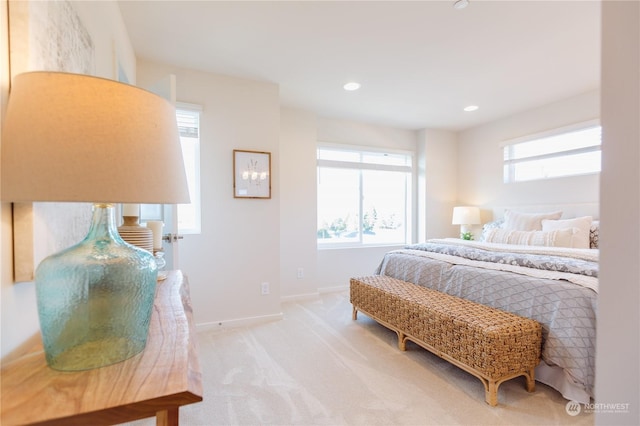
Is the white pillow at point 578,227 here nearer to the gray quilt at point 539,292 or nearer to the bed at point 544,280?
the bed at point 544,280

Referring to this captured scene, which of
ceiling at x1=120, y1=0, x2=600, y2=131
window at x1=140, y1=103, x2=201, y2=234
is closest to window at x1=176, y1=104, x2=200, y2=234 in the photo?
window at x1=140, y1=103, x2=201, y2=234

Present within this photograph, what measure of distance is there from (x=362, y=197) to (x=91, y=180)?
13.3 ft

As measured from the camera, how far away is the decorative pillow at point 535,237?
281 centimetres

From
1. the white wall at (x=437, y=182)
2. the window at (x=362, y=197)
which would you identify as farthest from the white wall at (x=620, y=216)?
the white wall at (x=437, y=182)

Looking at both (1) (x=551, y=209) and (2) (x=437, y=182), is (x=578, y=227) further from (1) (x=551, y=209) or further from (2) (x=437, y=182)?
(2) (x=437, y=182)

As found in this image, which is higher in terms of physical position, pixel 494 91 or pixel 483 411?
pixel 494 91

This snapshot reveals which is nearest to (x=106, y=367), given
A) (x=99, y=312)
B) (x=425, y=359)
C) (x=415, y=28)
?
(x=99, y=312)

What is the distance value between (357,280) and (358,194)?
1715 mm

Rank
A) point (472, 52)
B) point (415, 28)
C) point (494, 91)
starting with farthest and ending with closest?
1. point (494, 91)
2. point (472, 52)
3. point (415, 28)

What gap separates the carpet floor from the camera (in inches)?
63.4

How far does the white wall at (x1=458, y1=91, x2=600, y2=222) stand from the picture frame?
10.8 feet

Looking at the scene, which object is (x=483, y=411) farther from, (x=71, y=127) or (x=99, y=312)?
(x=71, y=127)

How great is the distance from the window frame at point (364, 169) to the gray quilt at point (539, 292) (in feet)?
5.24

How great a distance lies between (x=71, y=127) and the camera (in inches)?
21.3
